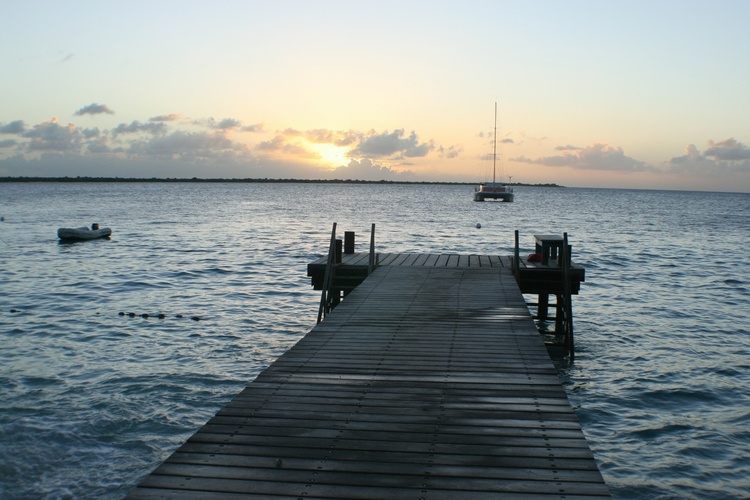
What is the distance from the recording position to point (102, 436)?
11.3 metres

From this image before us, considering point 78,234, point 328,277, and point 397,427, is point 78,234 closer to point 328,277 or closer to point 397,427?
point 328,277

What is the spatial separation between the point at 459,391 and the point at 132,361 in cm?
1017

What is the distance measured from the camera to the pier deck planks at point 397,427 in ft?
18.7

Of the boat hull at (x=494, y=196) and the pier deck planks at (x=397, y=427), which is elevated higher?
the boat hull at (x=494, y=196)

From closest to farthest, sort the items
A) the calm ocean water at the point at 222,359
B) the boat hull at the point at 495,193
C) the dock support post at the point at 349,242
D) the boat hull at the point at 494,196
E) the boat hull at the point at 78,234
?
the calm ocean water at the point at 222,359, the dock support post at the point at 349,242, the boat hull at the point at 78,234, the boat hull at the point at 494,196, the boat hull at the point at 495,193

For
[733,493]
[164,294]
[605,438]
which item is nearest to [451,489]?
[733,493]

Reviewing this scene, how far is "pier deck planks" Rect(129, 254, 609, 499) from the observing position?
570 cm

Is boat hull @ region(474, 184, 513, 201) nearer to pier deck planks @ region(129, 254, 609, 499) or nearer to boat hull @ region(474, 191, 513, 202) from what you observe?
boat hull @ region(474, 191, 513, 202)

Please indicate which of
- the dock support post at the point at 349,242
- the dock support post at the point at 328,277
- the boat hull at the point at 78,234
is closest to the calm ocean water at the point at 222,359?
the dock support post at the point at 328,277

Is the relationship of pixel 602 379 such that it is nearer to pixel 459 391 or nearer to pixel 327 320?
pixel 327 320

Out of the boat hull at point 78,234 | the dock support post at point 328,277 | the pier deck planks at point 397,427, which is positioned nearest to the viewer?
the pier deck planks at point 397,427

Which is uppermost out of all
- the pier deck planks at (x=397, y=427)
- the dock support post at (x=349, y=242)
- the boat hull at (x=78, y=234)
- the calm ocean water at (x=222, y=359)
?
the dock support post at (x=349, y=242)

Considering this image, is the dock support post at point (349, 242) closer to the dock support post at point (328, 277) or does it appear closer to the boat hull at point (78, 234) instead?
the dock support post at point (328, 277)

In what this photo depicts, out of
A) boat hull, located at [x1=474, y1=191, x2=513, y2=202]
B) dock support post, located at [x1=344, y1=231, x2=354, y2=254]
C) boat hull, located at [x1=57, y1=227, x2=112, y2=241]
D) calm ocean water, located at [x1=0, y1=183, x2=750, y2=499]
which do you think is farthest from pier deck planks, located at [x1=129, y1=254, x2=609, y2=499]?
boat hull, located at [x1=474, y1=191, x2=513, y2=202]
